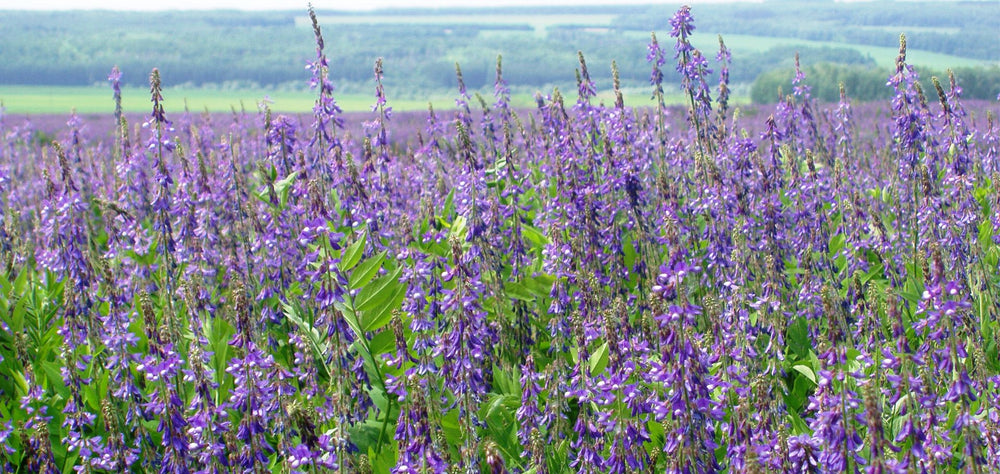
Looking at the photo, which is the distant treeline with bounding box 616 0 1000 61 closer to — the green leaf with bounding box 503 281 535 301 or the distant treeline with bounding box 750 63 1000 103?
the distant treeline with bounding box 750 63 1000 103

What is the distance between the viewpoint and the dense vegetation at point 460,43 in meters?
16.8

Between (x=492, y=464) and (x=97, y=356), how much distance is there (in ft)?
8.43

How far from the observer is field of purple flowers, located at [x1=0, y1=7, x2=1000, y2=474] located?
2658mm

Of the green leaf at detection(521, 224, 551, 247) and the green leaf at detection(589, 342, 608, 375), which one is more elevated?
the green leaf at detection(521, 224, 551, 247)

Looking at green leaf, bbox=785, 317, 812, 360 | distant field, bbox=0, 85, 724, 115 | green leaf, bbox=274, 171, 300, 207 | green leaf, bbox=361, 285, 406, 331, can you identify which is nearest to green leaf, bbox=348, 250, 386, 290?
green leaf, bbox=361, 285, 406, 331

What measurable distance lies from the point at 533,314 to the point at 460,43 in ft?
104

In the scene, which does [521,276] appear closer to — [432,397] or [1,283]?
[432,397]

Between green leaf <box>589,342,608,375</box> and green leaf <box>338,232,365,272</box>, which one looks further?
green leaf <box>338,232,365,272</box>

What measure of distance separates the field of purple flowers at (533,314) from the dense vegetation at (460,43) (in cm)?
187

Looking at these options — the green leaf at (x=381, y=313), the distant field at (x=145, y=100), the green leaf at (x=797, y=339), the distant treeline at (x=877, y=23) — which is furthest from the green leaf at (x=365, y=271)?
the distant field at (x=145, y=100)

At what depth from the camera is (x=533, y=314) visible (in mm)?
4852

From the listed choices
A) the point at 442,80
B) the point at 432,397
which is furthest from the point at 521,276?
the point at 442,80

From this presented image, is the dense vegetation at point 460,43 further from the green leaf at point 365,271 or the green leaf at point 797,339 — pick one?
the green leaf at point 797,339

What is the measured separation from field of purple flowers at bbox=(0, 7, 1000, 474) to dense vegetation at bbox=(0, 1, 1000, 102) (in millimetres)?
1869
